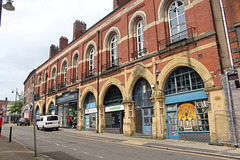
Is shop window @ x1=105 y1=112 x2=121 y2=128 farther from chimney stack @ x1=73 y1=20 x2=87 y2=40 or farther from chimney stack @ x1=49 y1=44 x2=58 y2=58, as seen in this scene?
chimney stack @ x1=49 y1=44 x2=58 y2=58

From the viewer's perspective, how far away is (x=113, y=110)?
17.5 meters

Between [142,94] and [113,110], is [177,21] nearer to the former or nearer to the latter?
[142,94]

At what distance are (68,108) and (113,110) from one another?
33.8ft

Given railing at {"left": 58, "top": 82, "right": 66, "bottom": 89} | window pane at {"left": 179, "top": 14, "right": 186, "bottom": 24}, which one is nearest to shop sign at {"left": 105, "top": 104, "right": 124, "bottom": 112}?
window pane at {"left": 179, "top": 14, "right": 186, "bottom": 24}

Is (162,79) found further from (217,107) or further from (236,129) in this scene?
(236,129)

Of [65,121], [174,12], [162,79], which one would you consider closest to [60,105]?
[65,121]

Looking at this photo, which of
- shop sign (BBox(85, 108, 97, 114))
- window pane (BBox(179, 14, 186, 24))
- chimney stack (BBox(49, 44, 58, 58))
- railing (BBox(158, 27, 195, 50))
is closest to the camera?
railing (BBox(158, 27, 195, 50))

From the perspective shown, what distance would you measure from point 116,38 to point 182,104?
10239mm

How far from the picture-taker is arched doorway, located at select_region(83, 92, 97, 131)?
66.4ft

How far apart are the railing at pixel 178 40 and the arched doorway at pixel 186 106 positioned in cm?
170

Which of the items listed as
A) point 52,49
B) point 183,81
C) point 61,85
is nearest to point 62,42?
point 52,49

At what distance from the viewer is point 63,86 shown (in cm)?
2742

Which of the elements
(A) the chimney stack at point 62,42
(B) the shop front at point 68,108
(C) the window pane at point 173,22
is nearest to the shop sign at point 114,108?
(B) the shop front at point 68,108

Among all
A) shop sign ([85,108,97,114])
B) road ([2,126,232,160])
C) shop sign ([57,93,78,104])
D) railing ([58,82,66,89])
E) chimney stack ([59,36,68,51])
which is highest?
chimney stack ([59,36,68,51])
